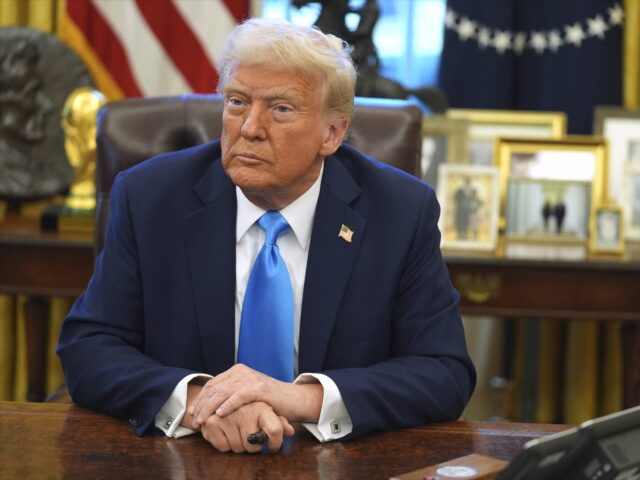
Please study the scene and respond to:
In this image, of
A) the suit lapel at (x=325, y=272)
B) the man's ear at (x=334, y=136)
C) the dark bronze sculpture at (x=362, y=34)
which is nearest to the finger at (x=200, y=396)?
the suit lapel at (x=325, y=272)

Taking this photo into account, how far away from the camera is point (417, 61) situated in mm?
4340

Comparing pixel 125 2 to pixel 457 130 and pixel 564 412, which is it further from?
pixel 564 412

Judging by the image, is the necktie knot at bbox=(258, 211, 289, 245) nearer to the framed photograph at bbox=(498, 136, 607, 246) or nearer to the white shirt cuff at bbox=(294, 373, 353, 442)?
the white shirt cuff at bbox=(294, 373, 353, 442)

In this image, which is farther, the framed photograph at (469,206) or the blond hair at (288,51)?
the framed photograph at (469,206)

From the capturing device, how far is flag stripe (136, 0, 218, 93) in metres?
4.27

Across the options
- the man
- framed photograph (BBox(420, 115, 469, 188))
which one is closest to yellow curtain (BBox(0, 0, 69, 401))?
framed photograph (BBox(420, 115, 469, 188))

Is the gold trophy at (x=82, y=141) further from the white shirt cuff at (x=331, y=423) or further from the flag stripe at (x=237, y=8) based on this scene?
the white shirt cuff at (x=331, y=423)

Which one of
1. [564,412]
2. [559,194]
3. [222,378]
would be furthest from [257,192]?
[564,412]

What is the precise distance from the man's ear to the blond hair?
7cm

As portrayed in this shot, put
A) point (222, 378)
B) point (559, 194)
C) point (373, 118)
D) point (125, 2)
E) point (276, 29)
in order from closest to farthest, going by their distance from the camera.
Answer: point (222, 378)
point (276, 29)
point (373, 118)
point (559, 194)
point (125, 2)

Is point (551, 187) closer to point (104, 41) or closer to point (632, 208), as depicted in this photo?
point (632, 208)

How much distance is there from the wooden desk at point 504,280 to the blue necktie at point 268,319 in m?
1.33

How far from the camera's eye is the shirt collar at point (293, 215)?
2207 mm

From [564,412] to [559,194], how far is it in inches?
43.8
